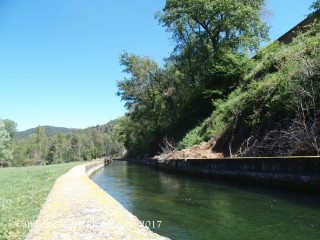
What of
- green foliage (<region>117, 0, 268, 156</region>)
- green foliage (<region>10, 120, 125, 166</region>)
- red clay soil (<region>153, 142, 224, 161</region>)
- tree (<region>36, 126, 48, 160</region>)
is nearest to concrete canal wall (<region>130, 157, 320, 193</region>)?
red clay soil (<region>153, 142, 224, 161</region>)

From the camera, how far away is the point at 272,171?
43.6 feet

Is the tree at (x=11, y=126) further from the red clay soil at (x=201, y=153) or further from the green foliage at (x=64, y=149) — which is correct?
the red clay soil at (x=201, y=153)

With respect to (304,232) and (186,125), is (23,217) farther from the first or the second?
(186,125)

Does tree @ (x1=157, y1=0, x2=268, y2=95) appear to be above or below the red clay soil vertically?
above

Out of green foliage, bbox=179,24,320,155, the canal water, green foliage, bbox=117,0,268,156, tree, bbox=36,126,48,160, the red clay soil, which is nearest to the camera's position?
the canal water

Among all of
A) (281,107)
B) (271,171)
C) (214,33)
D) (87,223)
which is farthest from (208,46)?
(87,223)

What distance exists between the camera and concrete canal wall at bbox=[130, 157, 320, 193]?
11031mm

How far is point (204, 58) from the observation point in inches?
1480

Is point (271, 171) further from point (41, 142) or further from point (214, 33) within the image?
point (41, 142)

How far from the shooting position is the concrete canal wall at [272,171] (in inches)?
434

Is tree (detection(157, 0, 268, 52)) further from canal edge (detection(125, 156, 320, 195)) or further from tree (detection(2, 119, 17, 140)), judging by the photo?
tree (detection(2, 119, 17, 140))

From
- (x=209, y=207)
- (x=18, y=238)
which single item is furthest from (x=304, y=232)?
(x=18, y=238)

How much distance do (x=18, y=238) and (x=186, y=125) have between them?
3292 centimetres

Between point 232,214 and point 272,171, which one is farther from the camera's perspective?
point 272,171
